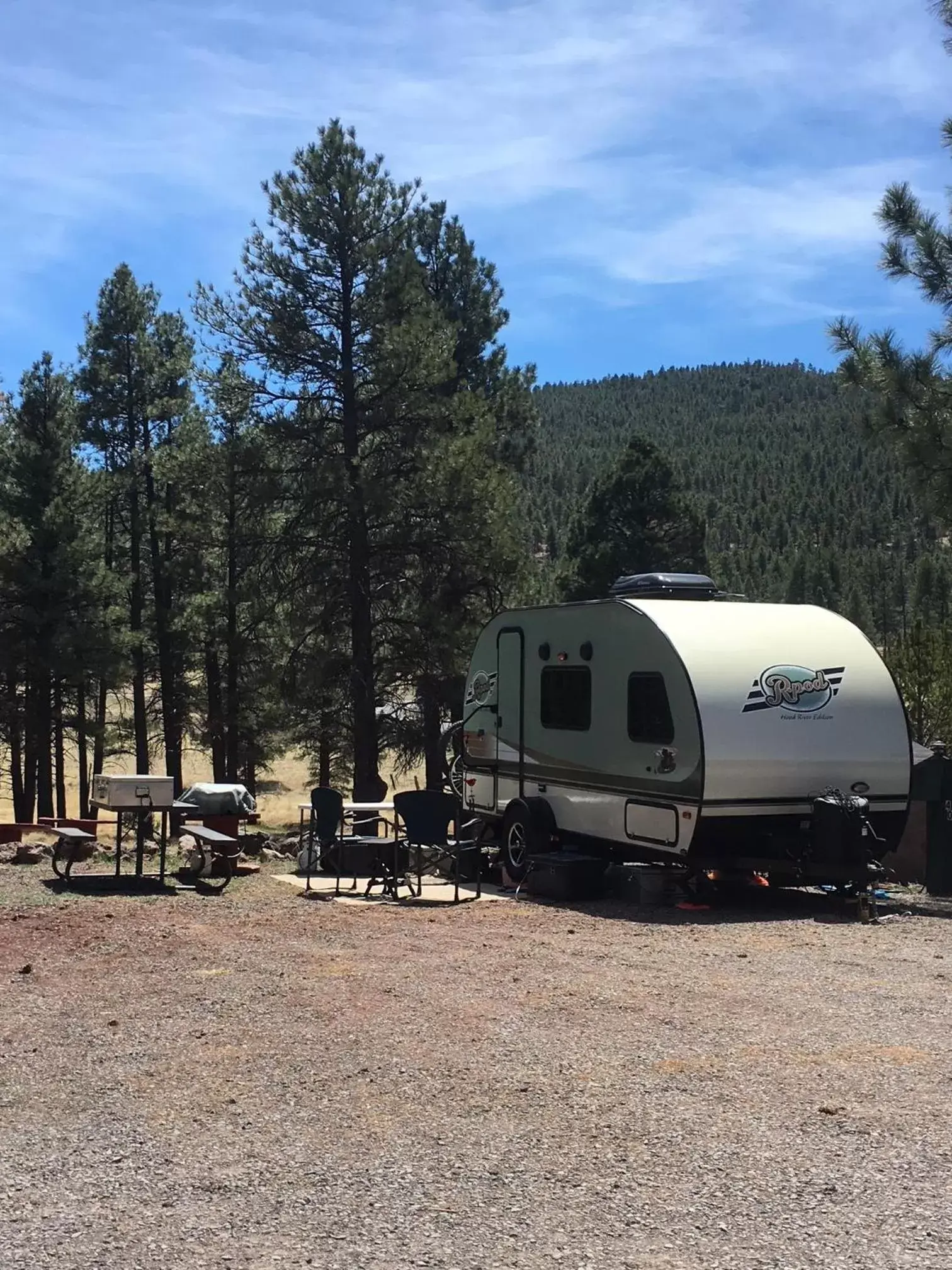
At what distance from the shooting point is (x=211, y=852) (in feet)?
39.1

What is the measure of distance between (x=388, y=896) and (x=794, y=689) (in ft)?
13.1

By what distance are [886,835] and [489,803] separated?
410cm

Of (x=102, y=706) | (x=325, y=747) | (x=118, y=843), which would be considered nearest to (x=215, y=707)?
(x=102, y=706)

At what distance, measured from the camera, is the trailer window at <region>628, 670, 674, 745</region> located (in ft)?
34.9

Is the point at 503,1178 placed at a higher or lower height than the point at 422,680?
lower

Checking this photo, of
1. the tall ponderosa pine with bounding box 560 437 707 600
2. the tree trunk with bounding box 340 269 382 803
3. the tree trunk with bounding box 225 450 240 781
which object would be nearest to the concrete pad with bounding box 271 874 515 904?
the tree trunk with bounding box 340 269 382 803

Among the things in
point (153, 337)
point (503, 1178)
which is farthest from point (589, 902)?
point (153, 337)

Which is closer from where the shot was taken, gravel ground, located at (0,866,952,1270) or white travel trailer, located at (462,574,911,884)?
gravel ground, located at (0,866,952,1270)

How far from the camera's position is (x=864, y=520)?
113 meters

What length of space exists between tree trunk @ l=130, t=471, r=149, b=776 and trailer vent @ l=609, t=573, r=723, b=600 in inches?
A: 546

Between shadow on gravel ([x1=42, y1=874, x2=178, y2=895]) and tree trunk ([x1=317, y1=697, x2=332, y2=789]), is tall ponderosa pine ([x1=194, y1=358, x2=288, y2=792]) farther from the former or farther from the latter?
shadow on gravel ([x1=42, y1=874, x2=178, y2=895])

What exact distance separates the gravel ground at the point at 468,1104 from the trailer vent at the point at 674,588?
4.34 meters

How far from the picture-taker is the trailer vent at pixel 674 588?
12141 millimetres

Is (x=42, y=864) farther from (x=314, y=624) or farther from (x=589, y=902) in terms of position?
(x=314, y=624)
